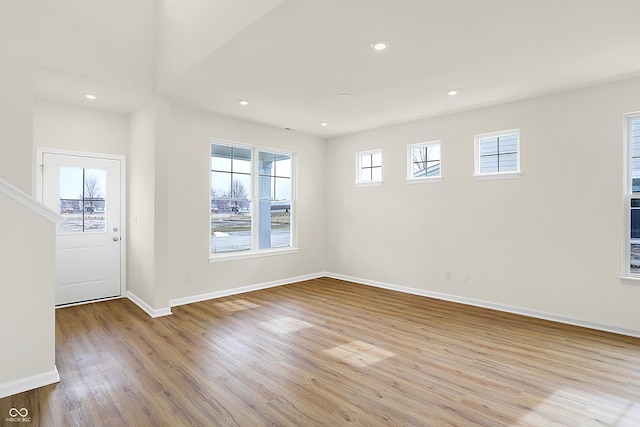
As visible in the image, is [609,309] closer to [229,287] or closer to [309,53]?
[309,53]

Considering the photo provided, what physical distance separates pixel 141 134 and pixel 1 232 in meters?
2.49

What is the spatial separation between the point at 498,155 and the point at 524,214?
873mm

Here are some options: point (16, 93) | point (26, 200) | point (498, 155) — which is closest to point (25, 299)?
point (26, 200)

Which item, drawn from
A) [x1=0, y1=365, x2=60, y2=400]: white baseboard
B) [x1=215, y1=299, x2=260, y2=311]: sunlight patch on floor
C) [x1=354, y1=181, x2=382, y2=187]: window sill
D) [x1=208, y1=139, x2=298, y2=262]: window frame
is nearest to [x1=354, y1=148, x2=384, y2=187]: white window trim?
[x1=354, y1=181, x2=382, y2=187]: window sill

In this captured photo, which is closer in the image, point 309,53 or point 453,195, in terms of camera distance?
point 309,53

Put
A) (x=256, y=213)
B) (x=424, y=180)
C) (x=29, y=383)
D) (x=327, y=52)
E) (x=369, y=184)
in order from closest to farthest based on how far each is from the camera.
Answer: (x=29, y=383), (x=327, y=52), (x=424, y=180), (x=256, y=213), (x=369, y=184)

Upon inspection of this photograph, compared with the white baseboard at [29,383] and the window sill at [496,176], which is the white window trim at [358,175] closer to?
the window sill at [496,176]

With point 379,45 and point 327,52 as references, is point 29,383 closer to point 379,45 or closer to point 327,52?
point 327,52

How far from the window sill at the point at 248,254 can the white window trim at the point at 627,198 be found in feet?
15.1

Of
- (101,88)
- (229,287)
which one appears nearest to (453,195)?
(229,287)

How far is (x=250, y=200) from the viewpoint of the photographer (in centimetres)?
566

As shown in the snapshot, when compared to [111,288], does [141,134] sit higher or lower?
higher

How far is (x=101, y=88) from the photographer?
3998mm
